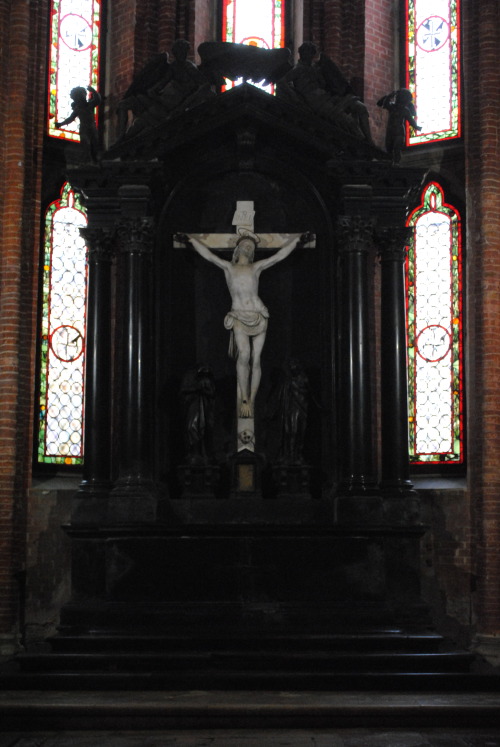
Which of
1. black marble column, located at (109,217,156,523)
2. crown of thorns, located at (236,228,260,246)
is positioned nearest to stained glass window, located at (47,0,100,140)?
black marble column, located at (109,217,156,523)

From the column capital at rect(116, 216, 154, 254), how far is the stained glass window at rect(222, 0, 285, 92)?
12.9 ft

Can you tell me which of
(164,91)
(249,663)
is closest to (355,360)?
(249,663)

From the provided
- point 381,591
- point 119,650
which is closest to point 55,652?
point 119,650

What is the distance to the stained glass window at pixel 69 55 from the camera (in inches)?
624

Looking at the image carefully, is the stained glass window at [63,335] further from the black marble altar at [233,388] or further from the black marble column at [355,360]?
the black marble column at [355,360]

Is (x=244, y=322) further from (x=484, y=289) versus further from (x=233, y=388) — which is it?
(x=484, y=289)

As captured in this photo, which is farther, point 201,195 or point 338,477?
point 201,195

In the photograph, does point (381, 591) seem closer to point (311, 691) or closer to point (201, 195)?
point (311, 691)

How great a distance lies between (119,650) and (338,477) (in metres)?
3.21

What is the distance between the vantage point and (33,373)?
1462 centimetres

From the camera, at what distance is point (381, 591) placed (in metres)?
12.6

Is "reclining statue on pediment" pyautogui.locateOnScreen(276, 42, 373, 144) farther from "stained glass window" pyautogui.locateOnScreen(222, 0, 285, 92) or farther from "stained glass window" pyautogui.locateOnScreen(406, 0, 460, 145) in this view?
"stained glass window" pyautogui.locateOnScreen(222, 0, 285, 92)

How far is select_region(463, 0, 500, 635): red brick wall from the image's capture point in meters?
14.0

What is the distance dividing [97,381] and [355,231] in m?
3.41
